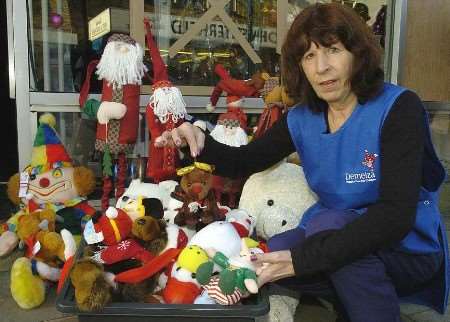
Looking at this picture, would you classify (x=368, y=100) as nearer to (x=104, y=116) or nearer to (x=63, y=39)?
(x=104, y=116)

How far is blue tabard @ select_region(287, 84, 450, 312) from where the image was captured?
1.22 m

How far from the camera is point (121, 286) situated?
4.04 feet

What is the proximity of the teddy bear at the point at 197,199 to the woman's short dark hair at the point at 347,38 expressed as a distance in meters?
0.47

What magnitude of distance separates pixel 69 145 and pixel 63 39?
1.78ft

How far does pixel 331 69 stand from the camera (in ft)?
4.02

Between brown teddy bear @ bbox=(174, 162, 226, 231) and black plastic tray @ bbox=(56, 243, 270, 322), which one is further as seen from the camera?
brown teddy bear @ bbox=(174, 162, 226, 231)

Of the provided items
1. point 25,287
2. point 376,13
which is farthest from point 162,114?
point 376,13

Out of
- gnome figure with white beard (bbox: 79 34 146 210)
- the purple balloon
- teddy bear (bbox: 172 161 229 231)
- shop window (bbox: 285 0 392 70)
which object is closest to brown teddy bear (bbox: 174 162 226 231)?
teddy bear (bbox: 172 161 229 231)

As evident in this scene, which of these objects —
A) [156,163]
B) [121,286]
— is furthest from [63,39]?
[121,286]

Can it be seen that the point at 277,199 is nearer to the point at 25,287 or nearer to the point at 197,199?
the point at 197,199

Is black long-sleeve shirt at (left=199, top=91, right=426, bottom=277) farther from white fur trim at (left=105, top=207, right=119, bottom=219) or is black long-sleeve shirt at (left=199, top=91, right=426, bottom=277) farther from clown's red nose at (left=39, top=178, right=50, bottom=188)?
clown's red nose at (left=39, top=178, right=50, bottom=188)

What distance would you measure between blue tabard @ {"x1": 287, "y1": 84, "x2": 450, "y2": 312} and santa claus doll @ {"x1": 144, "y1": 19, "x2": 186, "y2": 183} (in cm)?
66

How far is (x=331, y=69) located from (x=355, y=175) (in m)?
0.28

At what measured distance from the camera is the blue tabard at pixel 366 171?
122cm
